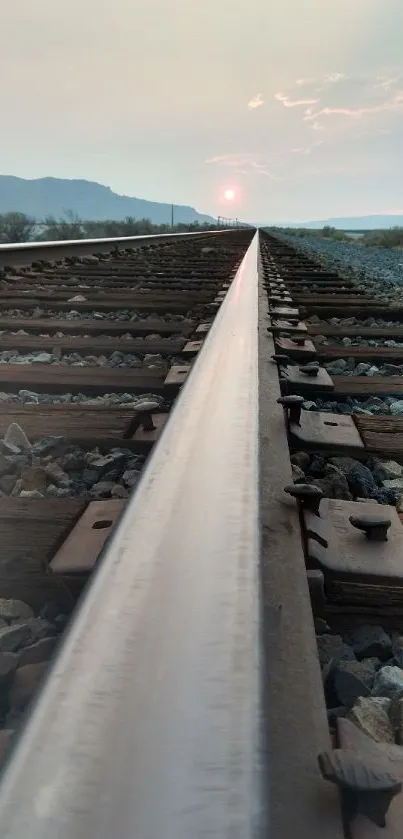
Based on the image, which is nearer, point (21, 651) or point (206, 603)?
point (206, 603)

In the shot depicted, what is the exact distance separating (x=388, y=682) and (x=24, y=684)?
0.48m

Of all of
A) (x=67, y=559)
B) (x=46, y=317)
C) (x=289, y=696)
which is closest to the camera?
(x=289, y=696)

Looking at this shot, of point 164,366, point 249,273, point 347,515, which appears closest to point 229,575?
point 347,515

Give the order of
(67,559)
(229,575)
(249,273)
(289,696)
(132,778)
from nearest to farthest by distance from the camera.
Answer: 1. (132,778)
2. (289,696)
3. (229,575)
4. (67,559)
5. (249,273)

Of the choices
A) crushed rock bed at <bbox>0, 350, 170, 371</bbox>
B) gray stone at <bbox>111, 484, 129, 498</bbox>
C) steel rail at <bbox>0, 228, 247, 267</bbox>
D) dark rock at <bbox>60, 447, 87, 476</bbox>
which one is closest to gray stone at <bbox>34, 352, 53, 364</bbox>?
crushed rock bed at <bbox>0, 350, 170, 371</bbox>

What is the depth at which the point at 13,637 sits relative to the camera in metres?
1.04

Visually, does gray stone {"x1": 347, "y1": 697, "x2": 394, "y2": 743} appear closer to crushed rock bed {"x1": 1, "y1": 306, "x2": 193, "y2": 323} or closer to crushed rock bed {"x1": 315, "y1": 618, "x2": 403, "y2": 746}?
crushed rock bed {"x1": 315, "y1": 618, "x2": 403, "y2": 746}

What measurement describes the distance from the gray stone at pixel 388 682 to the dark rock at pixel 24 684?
44 centimetres

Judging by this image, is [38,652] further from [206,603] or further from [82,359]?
[82,359]

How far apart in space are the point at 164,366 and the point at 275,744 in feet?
7.26

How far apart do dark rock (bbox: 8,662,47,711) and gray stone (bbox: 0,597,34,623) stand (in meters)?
0.20

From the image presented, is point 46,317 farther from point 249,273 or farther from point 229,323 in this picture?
point 249,273

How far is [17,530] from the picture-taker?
50.9 inches

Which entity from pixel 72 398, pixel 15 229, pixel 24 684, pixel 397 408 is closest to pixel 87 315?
pixel 72 398
